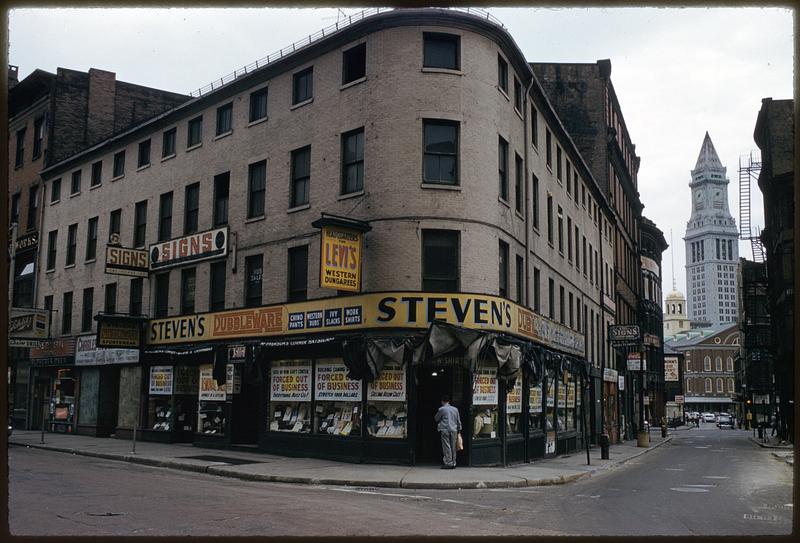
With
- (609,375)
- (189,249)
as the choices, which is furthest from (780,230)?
(189,249)

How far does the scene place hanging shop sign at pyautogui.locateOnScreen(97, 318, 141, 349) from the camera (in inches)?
1131

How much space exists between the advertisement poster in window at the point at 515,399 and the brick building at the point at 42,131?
966 inches

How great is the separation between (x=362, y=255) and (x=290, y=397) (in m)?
5.26

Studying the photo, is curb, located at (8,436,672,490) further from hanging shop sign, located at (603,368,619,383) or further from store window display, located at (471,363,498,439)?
hanging shop sign, located at (603,368,619,383)

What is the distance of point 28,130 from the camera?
41.2 metres

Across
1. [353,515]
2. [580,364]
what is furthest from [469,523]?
[580,364]

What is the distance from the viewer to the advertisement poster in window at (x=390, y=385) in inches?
810

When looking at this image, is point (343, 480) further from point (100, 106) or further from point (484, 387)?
point (100, 106)

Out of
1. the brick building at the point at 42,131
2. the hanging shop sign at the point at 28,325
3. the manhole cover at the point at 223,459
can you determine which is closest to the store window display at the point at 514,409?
the manhole cover at the point at 223,459

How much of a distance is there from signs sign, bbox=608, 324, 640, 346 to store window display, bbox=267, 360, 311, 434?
17.2 metres

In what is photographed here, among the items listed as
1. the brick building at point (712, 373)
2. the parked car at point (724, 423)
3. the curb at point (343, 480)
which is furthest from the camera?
the brick building at point (712, 373)

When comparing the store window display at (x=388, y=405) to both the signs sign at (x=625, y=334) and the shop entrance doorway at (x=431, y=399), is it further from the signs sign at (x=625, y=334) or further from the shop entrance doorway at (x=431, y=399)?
the signs sign at (x=625, y=334)

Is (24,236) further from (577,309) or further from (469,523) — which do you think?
(469,523)

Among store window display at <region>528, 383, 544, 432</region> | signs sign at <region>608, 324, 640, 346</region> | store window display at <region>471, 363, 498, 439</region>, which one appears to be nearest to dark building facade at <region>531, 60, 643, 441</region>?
signs sign at <region>608, 324, 640, 346</region>
